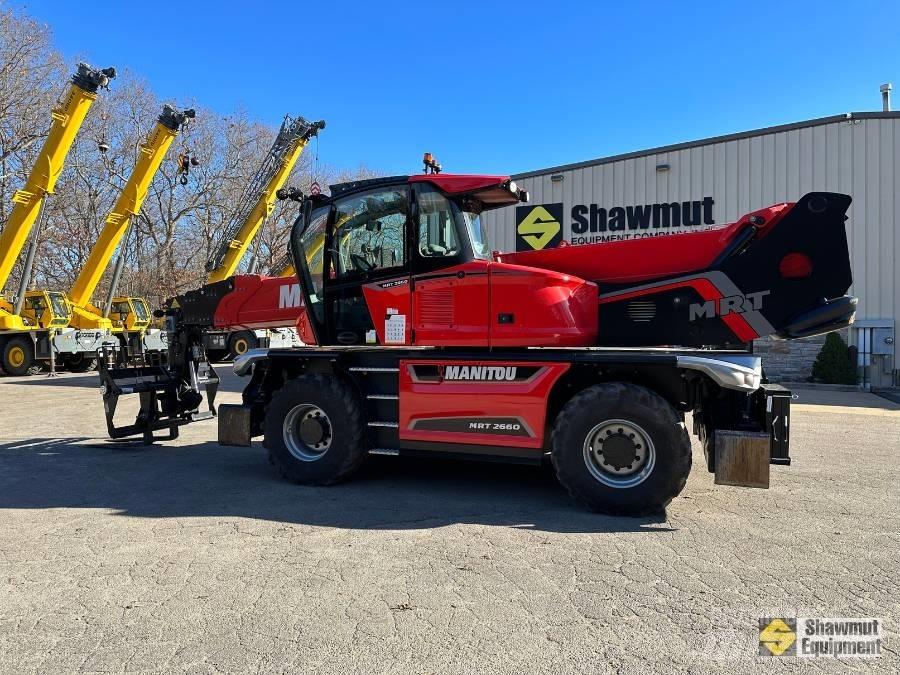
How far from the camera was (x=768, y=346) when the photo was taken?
58.4ft

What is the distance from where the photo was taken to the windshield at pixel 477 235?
5.94 m

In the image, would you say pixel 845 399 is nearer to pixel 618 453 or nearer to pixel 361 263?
pixel 618 453

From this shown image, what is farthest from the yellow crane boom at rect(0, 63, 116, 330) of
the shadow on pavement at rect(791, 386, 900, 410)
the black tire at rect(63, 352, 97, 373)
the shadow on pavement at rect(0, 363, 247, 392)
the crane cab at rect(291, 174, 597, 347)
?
the shadow on pavement at rect(791, 386, 900, 410)

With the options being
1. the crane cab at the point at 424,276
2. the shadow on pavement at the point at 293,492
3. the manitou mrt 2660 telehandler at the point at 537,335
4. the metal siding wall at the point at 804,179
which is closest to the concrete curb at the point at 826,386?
the metal siding wall at the point at 804,179

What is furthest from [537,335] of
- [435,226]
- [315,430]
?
[315,430]

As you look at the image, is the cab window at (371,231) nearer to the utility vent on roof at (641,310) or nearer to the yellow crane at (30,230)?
the utility vent on roof at (641,310)

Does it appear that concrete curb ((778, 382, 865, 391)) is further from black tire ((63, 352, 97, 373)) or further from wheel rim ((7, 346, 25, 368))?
wheel rim ((7, 346, 25, 368))

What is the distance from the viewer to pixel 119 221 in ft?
75.1

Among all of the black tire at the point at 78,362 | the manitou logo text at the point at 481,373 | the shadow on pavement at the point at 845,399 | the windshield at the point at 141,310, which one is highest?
the windshield at the point at 141,310

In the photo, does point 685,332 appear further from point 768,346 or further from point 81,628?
point 768,346

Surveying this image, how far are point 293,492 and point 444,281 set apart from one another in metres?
2.47

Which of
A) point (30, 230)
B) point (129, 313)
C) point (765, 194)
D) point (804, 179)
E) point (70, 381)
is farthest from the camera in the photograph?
point (129, 313)

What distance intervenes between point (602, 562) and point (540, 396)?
1.64m

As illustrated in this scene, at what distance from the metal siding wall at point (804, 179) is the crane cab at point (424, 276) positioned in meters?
13.0
